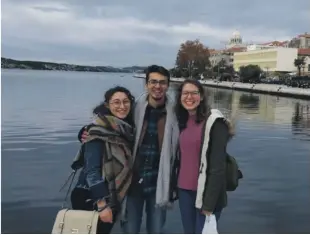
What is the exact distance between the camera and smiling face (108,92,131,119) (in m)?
2.59

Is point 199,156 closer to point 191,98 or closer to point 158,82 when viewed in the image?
point 191,98

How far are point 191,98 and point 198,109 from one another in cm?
7

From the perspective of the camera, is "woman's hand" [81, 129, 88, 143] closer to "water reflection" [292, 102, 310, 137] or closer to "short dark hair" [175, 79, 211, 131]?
"short dark hair" [175, 79, 211, 131]

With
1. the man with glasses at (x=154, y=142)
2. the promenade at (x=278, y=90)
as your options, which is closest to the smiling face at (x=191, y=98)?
the man with glasses at (x=154, y=142)

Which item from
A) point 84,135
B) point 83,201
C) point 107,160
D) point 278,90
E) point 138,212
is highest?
point 84,135

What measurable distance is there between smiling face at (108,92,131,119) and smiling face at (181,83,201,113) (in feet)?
1.09

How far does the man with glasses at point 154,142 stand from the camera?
2.65 meters

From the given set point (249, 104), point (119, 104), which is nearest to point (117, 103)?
point (119, 104)

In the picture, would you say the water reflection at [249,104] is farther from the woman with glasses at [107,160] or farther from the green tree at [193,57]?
the green tree at [193,57]

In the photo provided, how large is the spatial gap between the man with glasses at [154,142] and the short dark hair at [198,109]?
0.04 meters

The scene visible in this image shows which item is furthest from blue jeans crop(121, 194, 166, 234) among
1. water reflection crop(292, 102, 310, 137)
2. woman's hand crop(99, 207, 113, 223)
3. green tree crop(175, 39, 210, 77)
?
green tree crop(175, 39, 210, 77)

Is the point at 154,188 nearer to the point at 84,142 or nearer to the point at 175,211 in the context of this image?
the point at 84,142

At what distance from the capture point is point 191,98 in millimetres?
2590

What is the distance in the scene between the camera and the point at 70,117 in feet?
55.1
